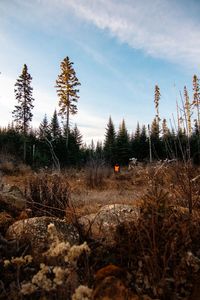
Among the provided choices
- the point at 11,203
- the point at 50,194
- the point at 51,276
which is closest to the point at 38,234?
the point at 51,276

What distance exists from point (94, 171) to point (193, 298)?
9622 mm

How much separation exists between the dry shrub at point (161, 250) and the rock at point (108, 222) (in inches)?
6.1

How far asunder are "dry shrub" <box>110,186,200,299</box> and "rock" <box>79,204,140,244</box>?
15cm

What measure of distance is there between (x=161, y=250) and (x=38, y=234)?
4.28ft

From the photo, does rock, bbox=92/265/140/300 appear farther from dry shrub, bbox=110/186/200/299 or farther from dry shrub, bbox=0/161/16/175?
dry shrub, bbox=0/161/16/175

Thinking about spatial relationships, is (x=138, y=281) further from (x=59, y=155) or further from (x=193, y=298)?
(x=59, y=155)

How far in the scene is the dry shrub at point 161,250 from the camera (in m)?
2.16

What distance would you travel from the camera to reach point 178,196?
362 cm

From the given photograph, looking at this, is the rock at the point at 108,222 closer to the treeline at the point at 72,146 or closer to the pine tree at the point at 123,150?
the treeline at the point at 72,146

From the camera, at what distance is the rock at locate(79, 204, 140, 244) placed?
2781 millimetres

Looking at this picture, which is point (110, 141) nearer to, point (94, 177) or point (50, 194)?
point (94, 177)

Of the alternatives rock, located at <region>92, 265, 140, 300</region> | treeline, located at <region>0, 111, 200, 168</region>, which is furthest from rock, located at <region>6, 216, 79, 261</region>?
treeline, located at <region>0, 111, 200, 168</region>

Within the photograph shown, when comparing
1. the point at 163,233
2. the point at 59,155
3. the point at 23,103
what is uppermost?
the point at 23,103

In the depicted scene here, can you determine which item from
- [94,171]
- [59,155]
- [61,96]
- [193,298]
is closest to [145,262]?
[193,298]
